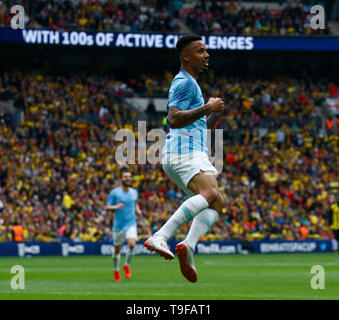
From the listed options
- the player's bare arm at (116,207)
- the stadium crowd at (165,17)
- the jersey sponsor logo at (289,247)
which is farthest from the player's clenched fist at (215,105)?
the stadium crowd at (165,17)

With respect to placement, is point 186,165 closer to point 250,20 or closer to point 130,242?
point 130,242

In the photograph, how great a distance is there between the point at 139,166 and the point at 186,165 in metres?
25.7

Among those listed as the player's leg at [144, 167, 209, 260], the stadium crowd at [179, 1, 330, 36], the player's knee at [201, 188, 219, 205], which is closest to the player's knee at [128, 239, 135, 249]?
the player's leg at [144, 167, 209, 260]

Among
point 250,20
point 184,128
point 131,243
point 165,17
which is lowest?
point 131,243

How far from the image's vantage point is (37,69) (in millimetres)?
37750

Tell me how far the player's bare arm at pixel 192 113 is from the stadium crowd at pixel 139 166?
21.9 m

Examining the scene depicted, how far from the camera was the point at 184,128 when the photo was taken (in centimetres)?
869

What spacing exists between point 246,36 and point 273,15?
311 cm

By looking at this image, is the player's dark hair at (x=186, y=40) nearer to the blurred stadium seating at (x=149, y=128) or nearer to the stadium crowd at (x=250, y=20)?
the blurred stadium seating at (x=149, y=128)

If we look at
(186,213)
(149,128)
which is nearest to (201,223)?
(186,213)

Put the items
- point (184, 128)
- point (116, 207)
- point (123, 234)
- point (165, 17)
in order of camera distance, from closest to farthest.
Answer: point (184, 128)
point (116, 207)
point (123, 234)
point (165, 17)

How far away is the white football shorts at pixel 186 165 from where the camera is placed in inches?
334

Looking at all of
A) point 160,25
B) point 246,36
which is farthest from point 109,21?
point 246,36
